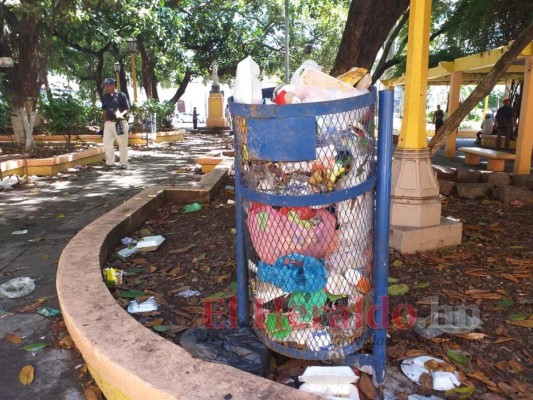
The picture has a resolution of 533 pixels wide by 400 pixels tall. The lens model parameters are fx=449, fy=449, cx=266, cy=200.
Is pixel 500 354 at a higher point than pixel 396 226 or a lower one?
lower

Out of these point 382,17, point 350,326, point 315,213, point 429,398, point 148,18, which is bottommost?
point 429,398

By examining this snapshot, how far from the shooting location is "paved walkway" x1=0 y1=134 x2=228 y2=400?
221cm

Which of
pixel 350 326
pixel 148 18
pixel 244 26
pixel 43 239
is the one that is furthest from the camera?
pixel 244 26

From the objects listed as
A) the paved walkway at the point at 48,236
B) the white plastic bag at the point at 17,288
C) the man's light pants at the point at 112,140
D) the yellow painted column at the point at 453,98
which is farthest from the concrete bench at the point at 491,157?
the white plastic bag at the point at 17,288

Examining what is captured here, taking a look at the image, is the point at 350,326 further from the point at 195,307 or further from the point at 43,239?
the point at 43,239

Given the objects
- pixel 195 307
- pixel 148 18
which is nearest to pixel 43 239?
pixel 195 307

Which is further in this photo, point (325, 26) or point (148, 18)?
point (325, 26)

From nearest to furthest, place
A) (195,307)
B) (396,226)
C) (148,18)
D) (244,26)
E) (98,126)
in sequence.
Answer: (195,307) → (396,226) → (148,18) → (98,126) → (244,26)

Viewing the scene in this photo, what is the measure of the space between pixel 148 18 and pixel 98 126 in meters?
5.34

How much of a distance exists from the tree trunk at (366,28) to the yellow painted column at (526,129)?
185 inches

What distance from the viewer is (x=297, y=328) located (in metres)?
2.01

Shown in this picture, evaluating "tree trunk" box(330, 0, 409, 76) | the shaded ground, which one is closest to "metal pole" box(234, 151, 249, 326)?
the shaded ground

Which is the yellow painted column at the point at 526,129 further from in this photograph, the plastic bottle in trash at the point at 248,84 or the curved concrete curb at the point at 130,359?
the curved concrete curb at the point at 130,359

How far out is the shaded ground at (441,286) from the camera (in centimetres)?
223
